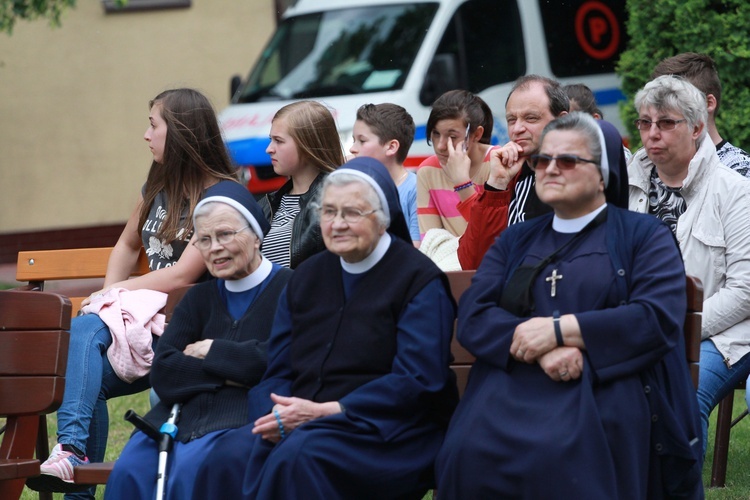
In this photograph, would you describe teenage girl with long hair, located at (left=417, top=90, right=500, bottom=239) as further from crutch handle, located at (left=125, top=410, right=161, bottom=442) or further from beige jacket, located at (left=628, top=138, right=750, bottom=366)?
crutch handle, located at (left=125, top=410, right=161, bottom=442)

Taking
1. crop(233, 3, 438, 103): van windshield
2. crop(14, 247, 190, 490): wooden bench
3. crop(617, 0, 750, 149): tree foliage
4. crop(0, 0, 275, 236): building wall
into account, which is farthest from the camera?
crop(0, 0, 275, 236): building wall

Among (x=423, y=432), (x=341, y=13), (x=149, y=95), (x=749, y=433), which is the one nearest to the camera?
(x=423, y=432)

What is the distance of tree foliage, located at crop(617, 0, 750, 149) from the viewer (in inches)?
332

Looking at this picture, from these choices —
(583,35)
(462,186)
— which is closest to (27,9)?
(583,35)

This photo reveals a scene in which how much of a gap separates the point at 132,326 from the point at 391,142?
1775mm

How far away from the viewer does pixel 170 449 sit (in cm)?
464

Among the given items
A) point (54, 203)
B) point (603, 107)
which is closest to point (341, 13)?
point (603, 107)

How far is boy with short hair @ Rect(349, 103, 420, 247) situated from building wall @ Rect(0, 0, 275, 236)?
975cm

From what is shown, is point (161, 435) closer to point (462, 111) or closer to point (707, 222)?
point (462, 111)

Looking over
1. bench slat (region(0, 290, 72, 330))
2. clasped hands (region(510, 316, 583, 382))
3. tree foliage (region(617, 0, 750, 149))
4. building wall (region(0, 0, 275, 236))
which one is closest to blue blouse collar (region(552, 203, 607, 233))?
clasped hands (region(510, 316, 583, 382))

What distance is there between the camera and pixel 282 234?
18.6 feet

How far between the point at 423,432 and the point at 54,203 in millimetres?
12770

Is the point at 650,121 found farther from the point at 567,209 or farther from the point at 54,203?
the point at 54,203

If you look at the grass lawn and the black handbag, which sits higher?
the black handbag
